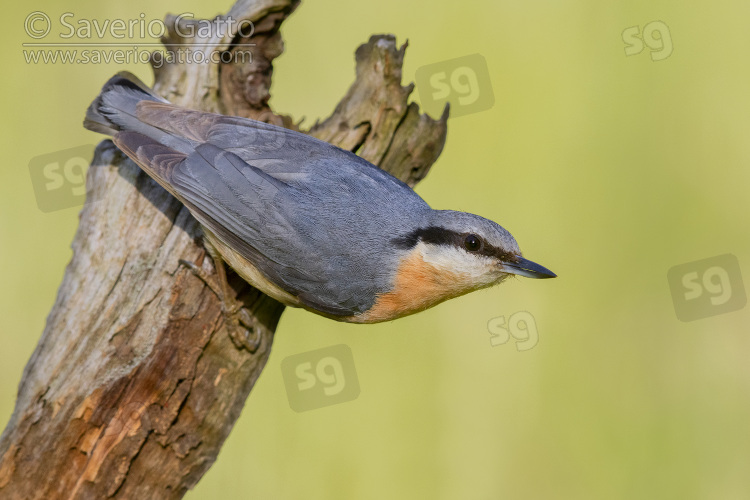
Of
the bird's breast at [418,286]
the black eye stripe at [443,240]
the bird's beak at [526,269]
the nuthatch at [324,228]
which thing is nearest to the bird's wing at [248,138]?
the nuthatch at [324,228]

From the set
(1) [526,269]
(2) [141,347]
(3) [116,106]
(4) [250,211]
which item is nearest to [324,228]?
(4) [250,211]

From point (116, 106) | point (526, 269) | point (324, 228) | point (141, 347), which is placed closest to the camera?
point (526, 269)

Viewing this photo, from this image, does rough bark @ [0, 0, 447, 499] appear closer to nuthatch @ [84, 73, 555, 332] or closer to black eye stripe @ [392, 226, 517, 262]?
nuthatch @ [84, 73, 555, 332]

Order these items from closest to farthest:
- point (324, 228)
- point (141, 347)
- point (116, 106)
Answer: point (324, 228) < point (141, 347) < point (116, 106)

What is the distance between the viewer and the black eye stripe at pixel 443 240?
10.8ft

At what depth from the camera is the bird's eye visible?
10.8ft

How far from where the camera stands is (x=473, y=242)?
10.8 ft

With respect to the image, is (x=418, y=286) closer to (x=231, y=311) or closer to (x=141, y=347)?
(x=231, y=311)

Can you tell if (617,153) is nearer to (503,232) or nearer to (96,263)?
(503,232)

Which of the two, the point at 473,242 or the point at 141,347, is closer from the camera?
the point at 473,242

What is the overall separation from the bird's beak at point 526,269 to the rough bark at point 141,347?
145cm

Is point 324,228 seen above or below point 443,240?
above

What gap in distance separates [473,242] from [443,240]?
0.15 m

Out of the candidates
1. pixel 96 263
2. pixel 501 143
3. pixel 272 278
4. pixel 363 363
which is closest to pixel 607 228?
pixel 501 143
